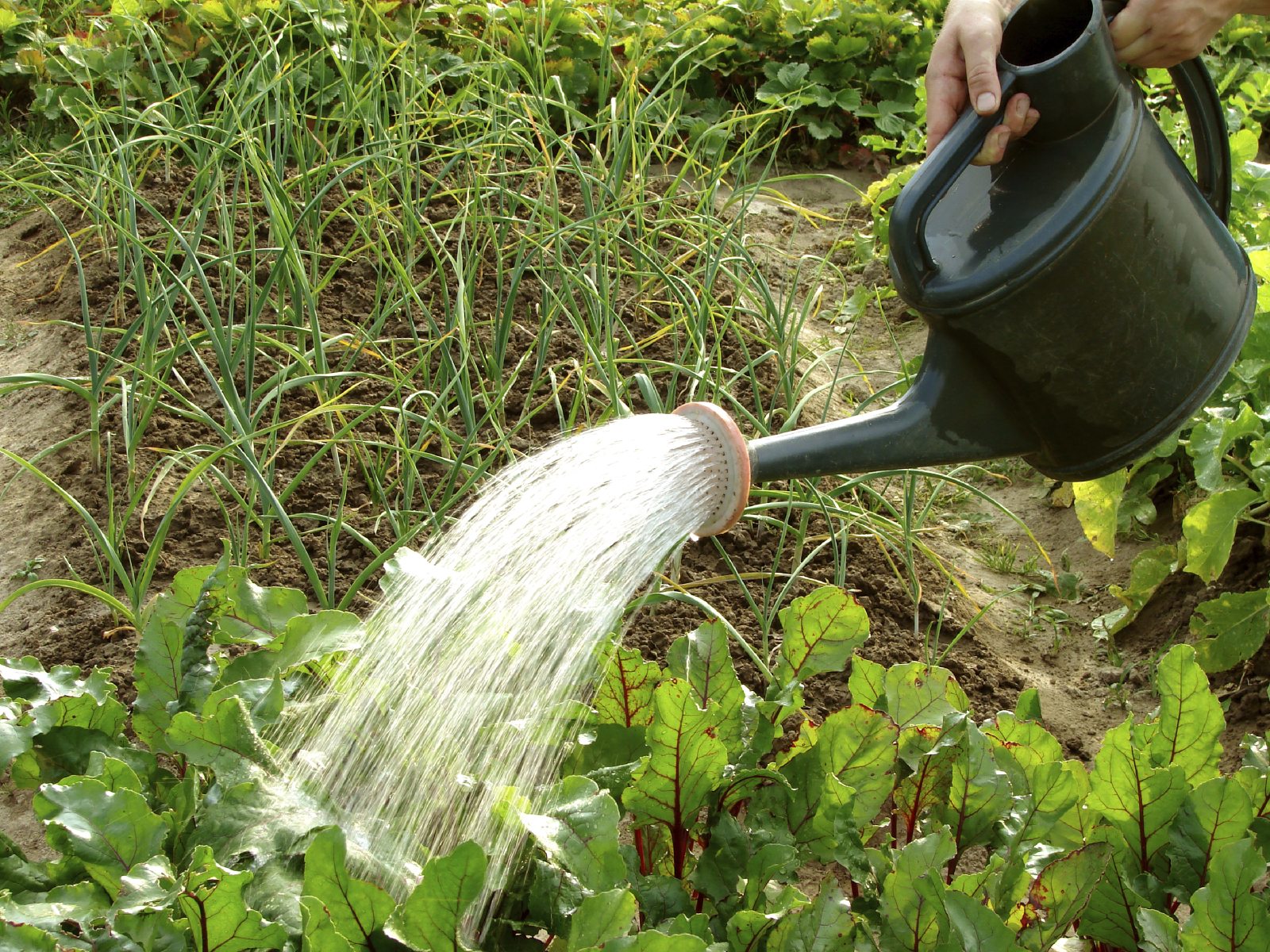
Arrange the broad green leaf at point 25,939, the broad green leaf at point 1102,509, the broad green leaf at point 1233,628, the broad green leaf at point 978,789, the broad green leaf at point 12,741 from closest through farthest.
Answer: the broad green leaf at point 25,939 → the broad green leaf at point 12,741 → the broad green leaf at point 978,789 → the broad green leaf at point 1233,628 → the broad green leaf at point 1102,509

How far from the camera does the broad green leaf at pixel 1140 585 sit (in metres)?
2.32

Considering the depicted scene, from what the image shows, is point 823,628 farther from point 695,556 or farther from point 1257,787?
point 695,556

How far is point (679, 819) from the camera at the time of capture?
1294 millimetres

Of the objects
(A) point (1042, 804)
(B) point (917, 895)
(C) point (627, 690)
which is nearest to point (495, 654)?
(C) point (627, 690)

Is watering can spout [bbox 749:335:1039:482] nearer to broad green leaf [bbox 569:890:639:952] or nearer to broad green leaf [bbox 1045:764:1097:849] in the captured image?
broad green leaf [bbox 1045:764:1097:849]

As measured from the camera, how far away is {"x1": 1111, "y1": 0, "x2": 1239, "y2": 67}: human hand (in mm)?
1305

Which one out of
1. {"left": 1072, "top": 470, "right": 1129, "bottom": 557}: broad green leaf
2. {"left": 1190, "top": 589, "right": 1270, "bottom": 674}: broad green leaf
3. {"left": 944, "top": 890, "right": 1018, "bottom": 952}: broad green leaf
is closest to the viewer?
{"left": 944, "top": 890, "right": 1018, "bottom": 952}: broad green leaf

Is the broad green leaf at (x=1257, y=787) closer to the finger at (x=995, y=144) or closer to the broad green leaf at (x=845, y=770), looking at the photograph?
the broad green leaf at (x=845, y=770)

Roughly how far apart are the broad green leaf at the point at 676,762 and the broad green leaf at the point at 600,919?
0.21 m

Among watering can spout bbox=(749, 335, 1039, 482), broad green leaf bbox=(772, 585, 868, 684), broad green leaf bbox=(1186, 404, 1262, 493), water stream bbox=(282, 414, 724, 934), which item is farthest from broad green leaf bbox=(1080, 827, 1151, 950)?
broad green leaf bbox=(1186, 404, 1262, 493)

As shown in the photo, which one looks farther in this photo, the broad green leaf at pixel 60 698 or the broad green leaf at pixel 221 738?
the broad green leaf at pixel 60 698

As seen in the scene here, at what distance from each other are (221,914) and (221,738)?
0.22 meters

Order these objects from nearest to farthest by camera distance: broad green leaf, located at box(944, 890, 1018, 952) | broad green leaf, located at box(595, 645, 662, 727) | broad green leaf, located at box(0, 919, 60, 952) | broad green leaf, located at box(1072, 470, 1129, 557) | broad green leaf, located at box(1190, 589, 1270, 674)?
1. broad green leaf, located at box(0, 919, 60, 952)
2. broad green leaf, located at box(944, 890, 1018, 952)
3. broad green leaf, located at box(595, 645, 662, 727)
4. broad green leaf, located at box(1190, 589, 1270, 674)
5. broad green leaf, located at box(1072, 470, 1129, 557)

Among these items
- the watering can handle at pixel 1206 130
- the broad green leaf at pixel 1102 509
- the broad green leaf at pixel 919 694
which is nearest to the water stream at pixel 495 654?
the broad green leaf at pixel 919 694
